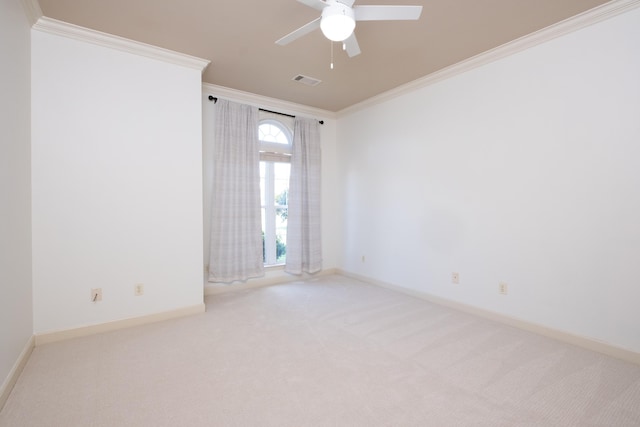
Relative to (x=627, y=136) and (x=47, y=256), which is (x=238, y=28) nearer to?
(x=47, y=256)

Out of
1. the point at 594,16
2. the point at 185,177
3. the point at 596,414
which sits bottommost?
the point at 596,414

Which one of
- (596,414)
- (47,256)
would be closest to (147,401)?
Answer: (47,256)

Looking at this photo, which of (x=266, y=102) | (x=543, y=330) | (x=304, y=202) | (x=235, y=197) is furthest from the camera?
(x=304, y=202)

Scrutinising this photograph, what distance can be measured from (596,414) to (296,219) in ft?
12.1

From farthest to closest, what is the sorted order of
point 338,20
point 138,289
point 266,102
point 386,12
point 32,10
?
point 266,102, point 138,289, point 32,10, point 386,12, point 338,20

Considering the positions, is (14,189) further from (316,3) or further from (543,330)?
(543,330)

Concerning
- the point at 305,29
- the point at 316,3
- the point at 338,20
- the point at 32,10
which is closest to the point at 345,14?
the point at 338,20

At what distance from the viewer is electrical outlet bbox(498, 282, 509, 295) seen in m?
3.06

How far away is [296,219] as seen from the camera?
470cm

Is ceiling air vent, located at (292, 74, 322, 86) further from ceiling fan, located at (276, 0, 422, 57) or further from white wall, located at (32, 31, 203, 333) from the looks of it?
ceiling fan, located at (276, 0, 422, 57)

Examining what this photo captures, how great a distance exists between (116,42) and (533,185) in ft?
13.5

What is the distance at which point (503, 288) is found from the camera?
309cm

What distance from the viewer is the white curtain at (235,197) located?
4.01 meters

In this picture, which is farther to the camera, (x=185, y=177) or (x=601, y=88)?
(x=185, y=177)
